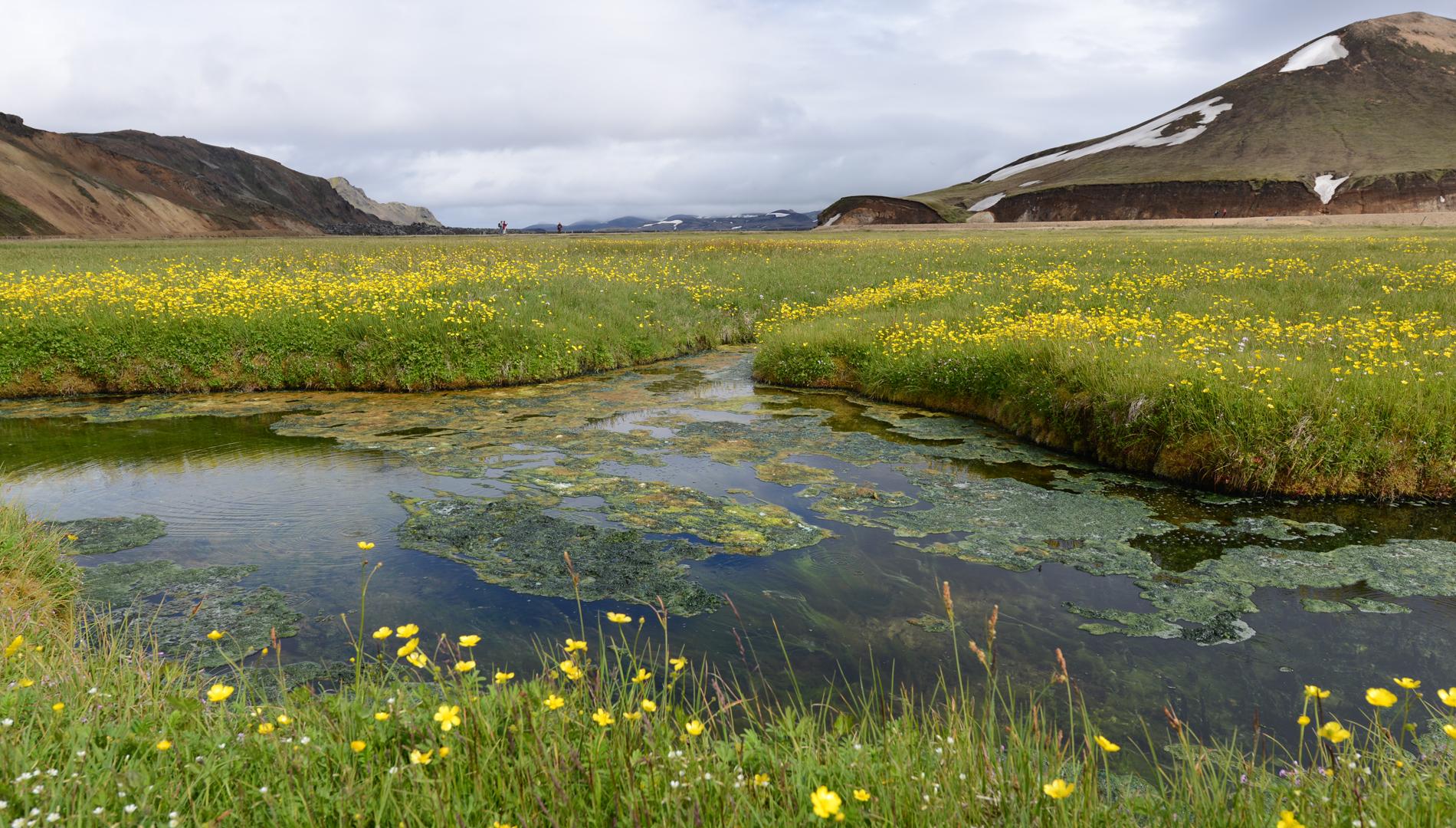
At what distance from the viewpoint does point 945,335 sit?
14.5m

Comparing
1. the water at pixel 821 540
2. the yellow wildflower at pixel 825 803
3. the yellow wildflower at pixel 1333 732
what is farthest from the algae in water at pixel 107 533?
the yellow wildflower at pixel 1333 732

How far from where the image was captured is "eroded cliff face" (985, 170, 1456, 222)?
247 ft

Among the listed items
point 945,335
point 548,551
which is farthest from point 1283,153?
point 548,551

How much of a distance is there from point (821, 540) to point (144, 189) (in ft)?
418

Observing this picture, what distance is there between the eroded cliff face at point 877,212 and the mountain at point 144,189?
7472 centimetres

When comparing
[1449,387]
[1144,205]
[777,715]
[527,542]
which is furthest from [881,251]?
[1144,205]

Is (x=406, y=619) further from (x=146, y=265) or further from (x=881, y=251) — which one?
(x=881, y=251)

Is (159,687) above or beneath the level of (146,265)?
beneath

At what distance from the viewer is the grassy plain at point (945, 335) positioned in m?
9.09

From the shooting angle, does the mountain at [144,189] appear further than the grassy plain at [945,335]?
Yes

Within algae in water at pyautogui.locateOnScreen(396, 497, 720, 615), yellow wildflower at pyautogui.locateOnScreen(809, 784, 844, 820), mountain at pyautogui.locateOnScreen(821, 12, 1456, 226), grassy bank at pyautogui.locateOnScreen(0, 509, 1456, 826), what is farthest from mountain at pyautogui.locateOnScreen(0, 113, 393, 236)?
yellow wildflower at pyautogui.locateOnScreen(809, 784, 844, 820)

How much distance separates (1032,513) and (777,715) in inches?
195

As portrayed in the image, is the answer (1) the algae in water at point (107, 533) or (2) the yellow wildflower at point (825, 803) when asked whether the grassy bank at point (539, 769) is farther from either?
(1) the algae in water at point (107, 533)

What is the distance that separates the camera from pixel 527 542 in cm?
765
